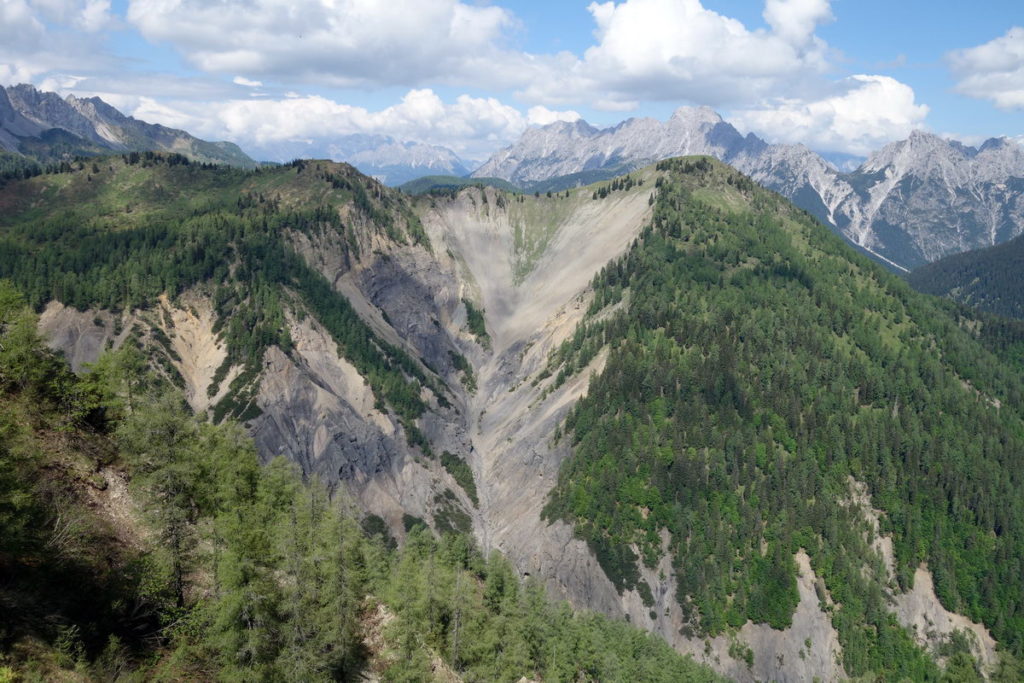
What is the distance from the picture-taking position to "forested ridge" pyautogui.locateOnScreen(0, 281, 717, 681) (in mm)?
27266

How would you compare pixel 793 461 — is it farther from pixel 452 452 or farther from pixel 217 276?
pixel 217 276

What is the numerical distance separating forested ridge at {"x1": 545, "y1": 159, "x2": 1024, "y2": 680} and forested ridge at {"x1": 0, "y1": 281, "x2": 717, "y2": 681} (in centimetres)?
8026

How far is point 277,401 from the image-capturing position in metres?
144

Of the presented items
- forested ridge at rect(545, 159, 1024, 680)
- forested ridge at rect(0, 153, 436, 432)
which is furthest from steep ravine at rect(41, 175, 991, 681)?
forested ridge at rect(0, 153, 436, 432)

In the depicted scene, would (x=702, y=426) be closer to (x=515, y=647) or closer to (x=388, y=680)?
(x=515, y=647)

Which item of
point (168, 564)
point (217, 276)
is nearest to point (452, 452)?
point (217, 276)

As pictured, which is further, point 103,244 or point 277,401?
point 103,244

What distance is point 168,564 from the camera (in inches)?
1294

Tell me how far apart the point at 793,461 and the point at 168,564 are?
12625 centimetres

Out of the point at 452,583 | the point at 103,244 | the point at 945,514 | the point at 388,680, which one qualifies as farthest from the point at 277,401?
the point at 945,514

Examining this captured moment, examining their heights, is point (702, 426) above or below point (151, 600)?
below

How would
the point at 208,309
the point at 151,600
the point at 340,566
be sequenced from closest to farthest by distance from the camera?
1. the point at 151,600
2. the point at 340,566
3. the point at 208,309

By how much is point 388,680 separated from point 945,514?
135688 mm

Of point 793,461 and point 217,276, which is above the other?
point 217,276
